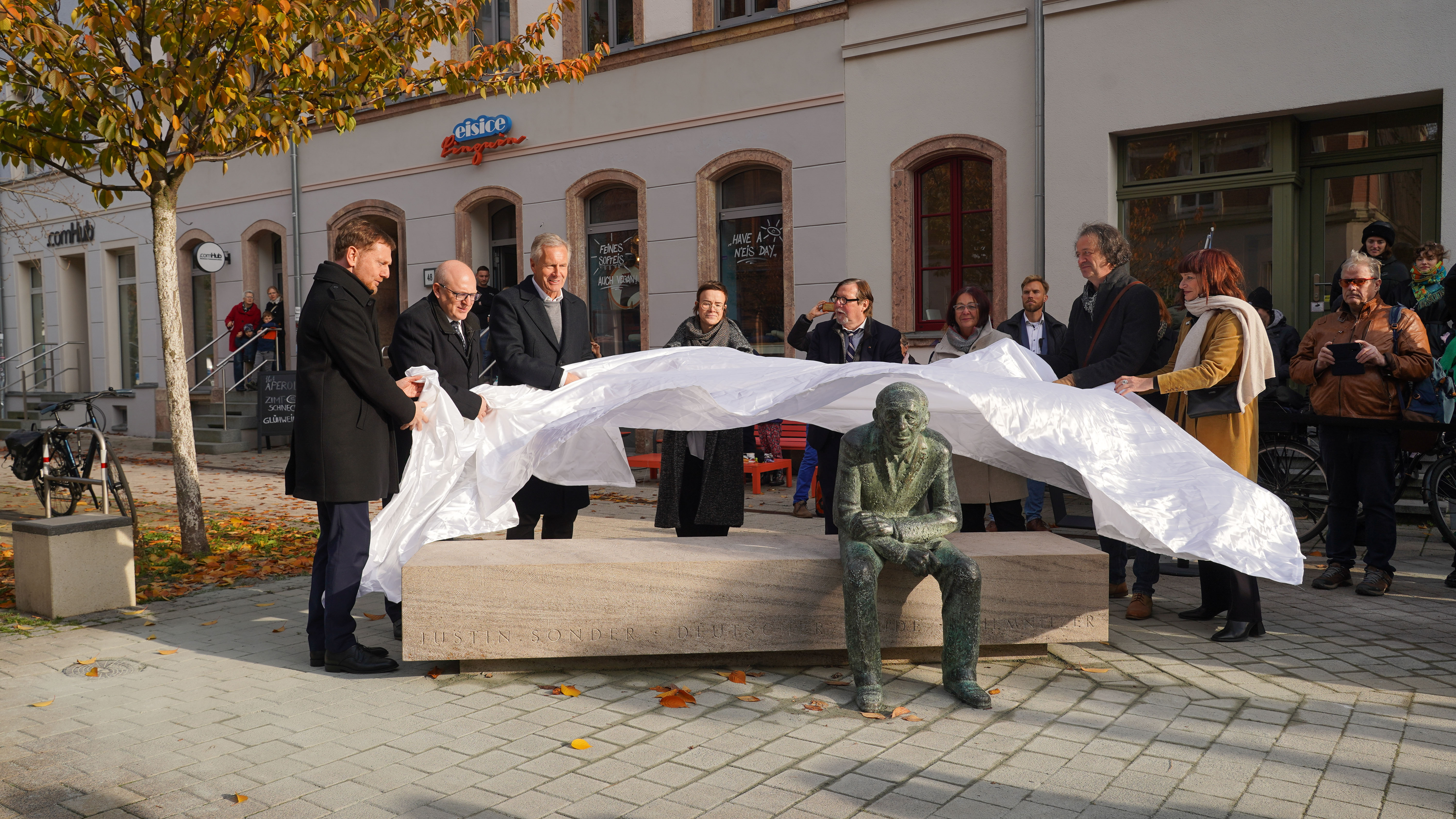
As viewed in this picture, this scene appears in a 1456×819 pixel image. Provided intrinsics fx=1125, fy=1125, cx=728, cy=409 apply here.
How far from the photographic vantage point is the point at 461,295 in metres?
5.66

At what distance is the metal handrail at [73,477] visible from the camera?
807 centimetres

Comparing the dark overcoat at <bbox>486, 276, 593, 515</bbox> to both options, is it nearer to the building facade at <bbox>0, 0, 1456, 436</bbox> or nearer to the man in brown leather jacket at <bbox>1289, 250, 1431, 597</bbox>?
the man in brown leather jacket at <bbox>1289, 250, 1431, 597</bbox>

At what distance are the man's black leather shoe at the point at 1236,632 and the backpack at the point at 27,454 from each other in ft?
28.9

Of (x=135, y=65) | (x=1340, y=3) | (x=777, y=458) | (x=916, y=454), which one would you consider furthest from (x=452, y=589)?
(x=135, y=65)

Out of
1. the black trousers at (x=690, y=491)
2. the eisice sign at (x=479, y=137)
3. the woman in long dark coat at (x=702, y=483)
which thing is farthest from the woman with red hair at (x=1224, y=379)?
the eisice sign at (x=479, y=137)

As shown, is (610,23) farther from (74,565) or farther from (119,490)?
(74,565)

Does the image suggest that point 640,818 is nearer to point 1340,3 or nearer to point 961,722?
point 961,722

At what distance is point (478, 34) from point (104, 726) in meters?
7.88

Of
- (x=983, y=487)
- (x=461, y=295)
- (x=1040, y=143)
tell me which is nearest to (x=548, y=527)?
(x=461, y=295)

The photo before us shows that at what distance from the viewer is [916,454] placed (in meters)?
4.63

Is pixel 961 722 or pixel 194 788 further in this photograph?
pixel 961 722

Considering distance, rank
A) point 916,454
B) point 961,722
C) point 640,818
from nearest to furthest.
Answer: point 640,818 → point 961,722 → point 916,454

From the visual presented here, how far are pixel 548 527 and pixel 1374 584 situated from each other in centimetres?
479

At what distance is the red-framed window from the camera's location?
1253 centimetres
